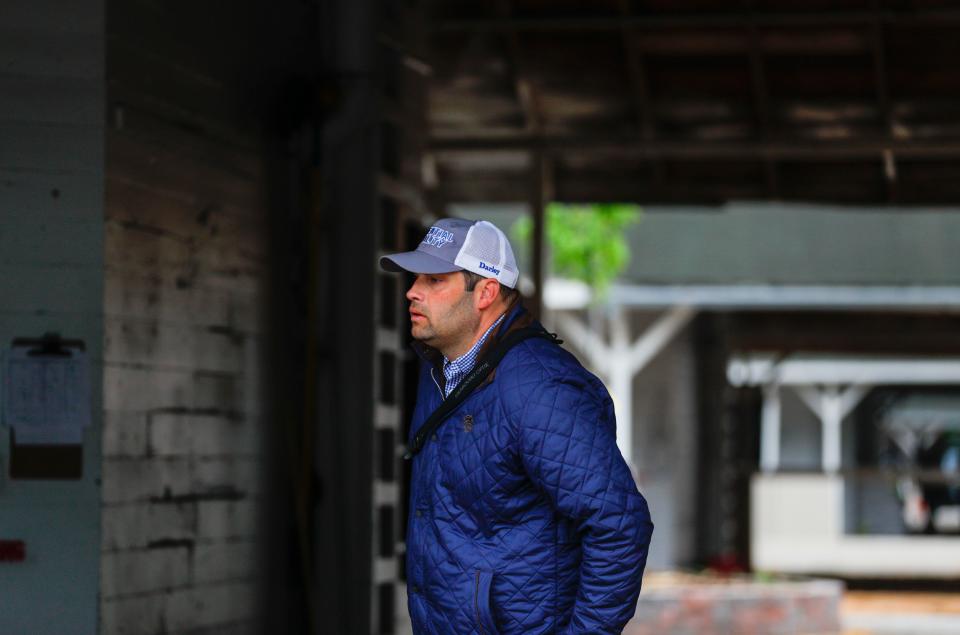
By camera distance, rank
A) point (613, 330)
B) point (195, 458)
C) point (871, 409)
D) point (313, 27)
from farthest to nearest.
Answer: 1. point (871, 409)
2. point (613, 330)
3. point (313, 27)
4. point (195, 458)

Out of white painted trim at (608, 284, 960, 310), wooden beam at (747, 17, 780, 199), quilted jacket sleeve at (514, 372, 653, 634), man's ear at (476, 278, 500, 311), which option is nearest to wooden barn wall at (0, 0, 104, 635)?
man's ear at (476, 278, 500, 311)

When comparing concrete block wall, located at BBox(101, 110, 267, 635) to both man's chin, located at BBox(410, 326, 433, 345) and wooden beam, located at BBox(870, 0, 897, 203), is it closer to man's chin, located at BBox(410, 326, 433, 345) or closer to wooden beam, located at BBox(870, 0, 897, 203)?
man's chin, located at BBox(410, 326, 433, 345)

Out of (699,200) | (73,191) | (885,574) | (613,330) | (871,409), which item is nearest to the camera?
(73,191)

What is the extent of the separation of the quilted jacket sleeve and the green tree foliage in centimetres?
1701

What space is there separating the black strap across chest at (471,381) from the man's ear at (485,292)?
97 millimetres

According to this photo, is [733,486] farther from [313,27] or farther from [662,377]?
[313,27]

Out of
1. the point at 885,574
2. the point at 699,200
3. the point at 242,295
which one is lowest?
the point at 885,574

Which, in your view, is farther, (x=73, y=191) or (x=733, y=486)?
(x=733, y=486)

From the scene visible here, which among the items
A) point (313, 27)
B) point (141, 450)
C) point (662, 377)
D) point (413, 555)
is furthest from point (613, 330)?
point (413, 555)

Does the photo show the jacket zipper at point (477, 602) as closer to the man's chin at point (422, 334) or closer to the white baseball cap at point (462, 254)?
the man's chin at point (422, 334)

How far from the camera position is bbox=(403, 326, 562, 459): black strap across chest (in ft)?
15.3

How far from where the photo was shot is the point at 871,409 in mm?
35875

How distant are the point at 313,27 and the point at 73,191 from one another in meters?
2.18

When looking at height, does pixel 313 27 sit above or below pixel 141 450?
above
